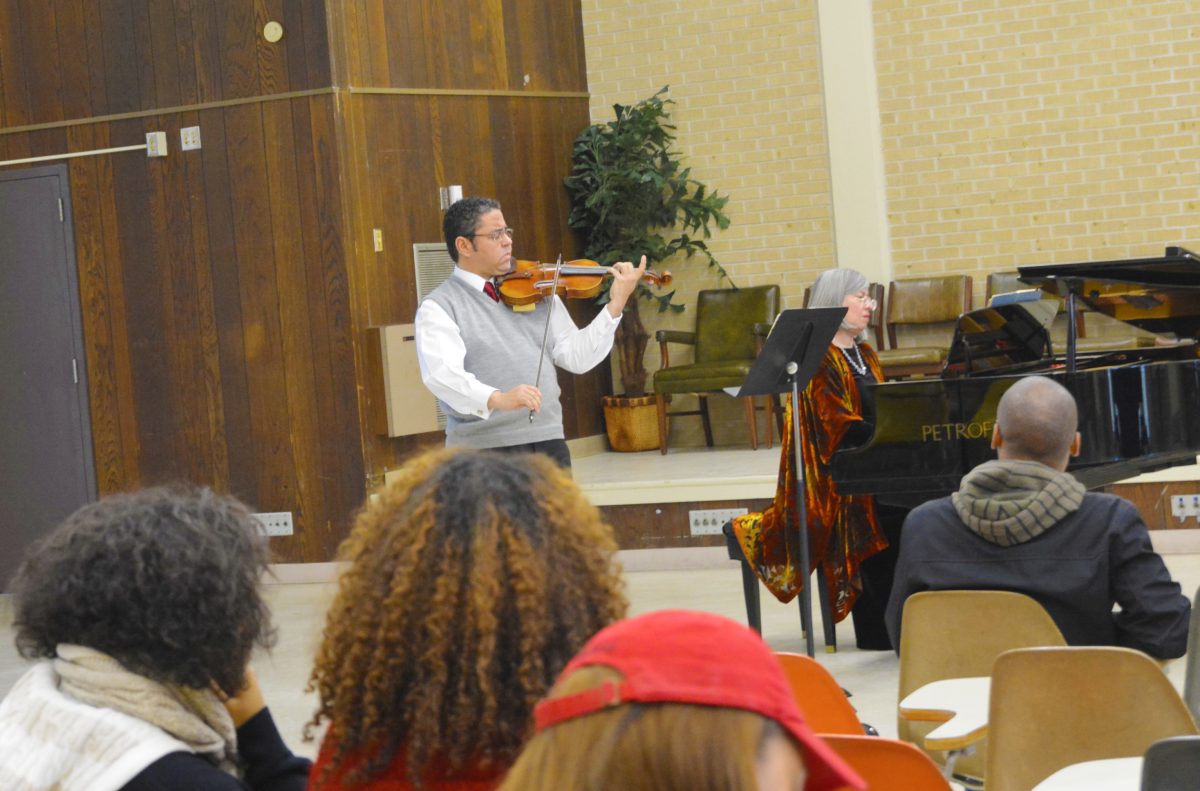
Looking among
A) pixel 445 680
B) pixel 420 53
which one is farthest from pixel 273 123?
pixel 445 680

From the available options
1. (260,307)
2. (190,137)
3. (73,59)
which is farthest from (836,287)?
(73,59)

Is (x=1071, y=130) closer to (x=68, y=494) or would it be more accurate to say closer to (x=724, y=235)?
(x=724, y=235)

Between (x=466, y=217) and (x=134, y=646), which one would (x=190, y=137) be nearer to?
(x=466, y=217)

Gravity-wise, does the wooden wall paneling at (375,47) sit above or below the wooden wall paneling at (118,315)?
above

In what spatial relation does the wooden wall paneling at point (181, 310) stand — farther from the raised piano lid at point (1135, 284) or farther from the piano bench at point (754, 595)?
the raised piano lid at point (1135, 284)

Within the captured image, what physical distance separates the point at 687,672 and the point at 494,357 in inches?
153

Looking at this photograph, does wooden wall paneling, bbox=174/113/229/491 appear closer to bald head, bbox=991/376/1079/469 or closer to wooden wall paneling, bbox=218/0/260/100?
wooden wall paneling, bbox=218/0/260/100

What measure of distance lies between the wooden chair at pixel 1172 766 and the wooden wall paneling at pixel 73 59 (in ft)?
22.7

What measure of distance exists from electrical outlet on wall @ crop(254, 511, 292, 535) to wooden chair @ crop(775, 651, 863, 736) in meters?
5.41

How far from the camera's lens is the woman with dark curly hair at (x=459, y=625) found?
131 cm

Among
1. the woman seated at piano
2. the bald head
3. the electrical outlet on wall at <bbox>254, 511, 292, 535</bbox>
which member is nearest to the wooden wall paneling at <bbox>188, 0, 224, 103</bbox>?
the electrical outlet on wall at <bbox>254, 511, 292, 535</bbox>

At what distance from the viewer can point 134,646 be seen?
1.61 metres

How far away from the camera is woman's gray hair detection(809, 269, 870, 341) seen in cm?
486

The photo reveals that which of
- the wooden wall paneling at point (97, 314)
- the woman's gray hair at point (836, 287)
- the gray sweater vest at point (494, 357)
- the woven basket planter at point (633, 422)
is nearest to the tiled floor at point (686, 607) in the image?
the gray sweater vest at point (494, 357)
